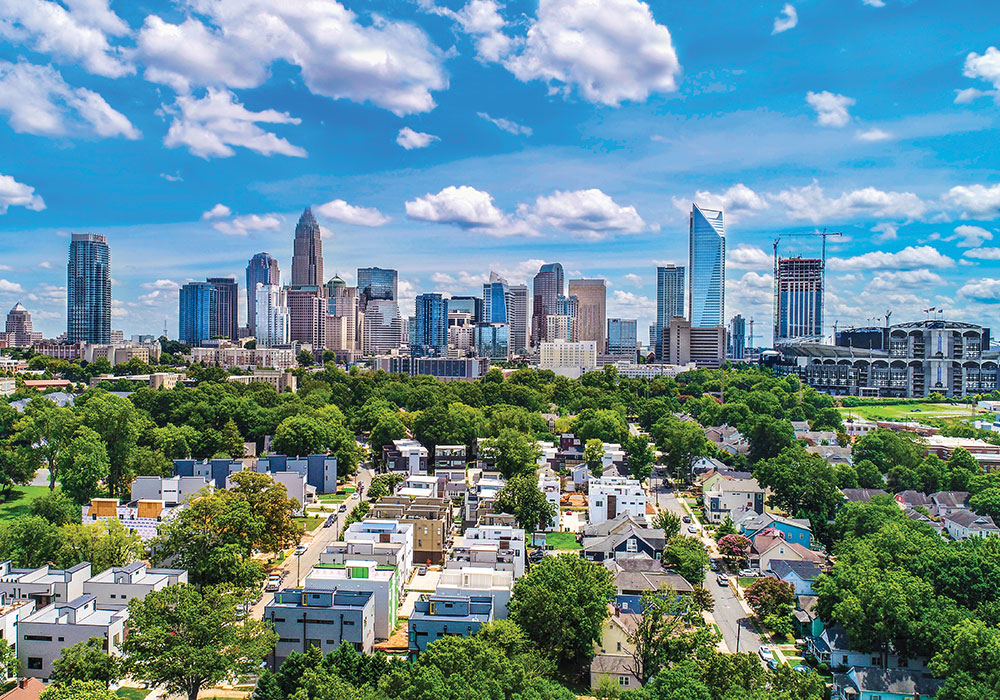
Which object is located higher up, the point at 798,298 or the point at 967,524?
the point at 798,298

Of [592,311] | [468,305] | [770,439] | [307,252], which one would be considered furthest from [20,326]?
[770,439]

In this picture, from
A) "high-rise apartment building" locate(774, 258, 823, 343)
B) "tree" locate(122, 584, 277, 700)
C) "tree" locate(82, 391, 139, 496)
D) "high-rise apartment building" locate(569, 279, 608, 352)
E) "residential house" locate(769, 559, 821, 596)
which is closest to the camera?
"tree" locate(122, 584, 277, 700)

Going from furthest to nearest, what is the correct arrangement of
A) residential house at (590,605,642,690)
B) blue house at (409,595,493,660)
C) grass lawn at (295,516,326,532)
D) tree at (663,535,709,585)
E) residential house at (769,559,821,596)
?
grass lawn at (295,516,326,532) < tree at (663,535,709,585) < residential house at (769,559,821,596) < blue house at (409,595,493,660) < residential house at (590,605,642,690)

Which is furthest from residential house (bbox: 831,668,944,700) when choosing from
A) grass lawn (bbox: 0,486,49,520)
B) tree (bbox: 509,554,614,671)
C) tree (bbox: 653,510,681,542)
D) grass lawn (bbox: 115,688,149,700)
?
grass lawn (bbox: 0,486,49,520)

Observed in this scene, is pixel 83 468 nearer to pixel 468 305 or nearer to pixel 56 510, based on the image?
pixel 56 510

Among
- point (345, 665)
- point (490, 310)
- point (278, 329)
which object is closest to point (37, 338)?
point (278, 329)

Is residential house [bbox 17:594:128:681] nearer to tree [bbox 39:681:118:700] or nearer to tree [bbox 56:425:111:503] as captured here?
tree [bbox 39:681:118:700]
